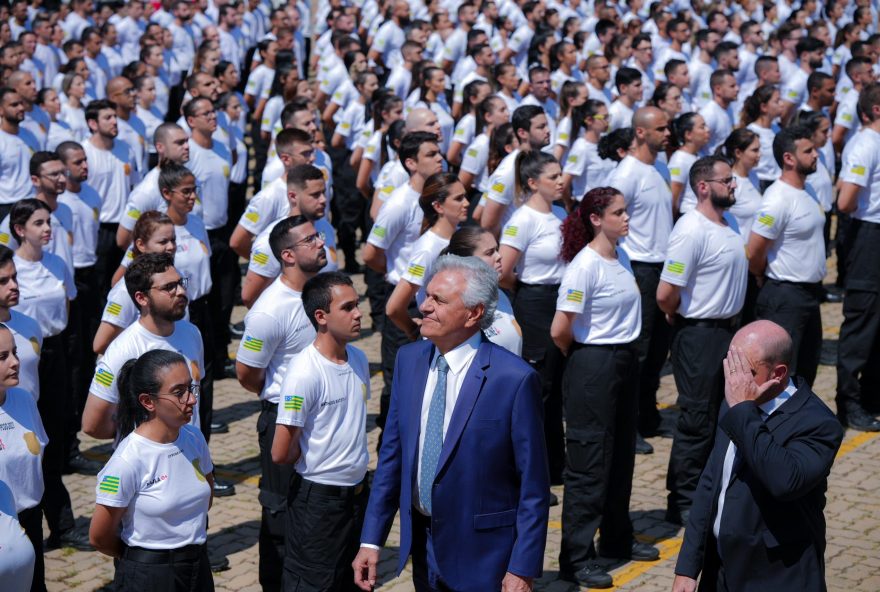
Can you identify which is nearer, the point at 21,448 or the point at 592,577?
the point at 21,448

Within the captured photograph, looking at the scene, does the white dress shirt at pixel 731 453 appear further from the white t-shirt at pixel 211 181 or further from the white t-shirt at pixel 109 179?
the white t-shirt at pixel 109 179

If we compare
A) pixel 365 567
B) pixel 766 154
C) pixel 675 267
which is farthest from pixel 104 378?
pixel 766 154

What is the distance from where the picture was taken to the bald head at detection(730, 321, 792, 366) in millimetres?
5254

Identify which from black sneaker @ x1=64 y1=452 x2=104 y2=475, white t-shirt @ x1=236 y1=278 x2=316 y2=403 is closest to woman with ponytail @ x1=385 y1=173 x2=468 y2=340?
white t-shirt @ x1=236 y1=278 x2=316 y2=403

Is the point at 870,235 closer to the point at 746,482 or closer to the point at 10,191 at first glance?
the point at 746,482

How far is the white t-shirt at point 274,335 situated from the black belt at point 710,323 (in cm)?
277

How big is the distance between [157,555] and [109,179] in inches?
256

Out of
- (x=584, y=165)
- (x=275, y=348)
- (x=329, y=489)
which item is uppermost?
(x=584, y=165)

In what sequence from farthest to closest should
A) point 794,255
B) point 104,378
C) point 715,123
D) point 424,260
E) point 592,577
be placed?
1. point 715,123
2. point 794,255
3. point 424,260
4. point 592,577
5. point 104,378

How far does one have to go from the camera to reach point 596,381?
308 inches

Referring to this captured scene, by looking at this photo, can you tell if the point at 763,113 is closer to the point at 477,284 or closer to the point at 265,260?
the point at 265,260

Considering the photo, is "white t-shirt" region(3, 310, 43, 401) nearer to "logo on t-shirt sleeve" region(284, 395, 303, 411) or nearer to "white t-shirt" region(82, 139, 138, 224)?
"logo on t-shirt sleeve" region(284, 395, 303, 411)

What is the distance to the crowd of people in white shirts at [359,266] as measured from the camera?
21.4ft

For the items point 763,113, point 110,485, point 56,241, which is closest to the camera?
point 110,485
